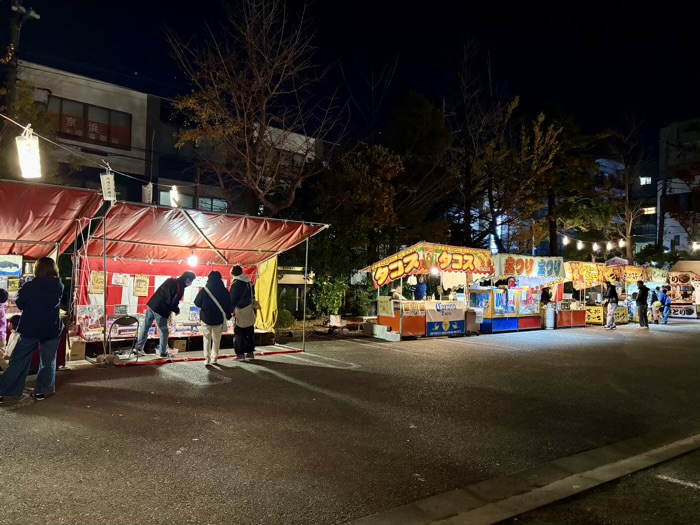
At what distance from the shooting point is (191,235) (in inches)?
453

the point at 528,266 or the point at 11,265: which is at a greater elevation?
the point at 528,266

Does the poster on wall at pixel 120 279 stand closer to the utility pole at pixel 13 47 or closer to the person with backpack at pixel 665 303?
the utility pole at pixel 13 47

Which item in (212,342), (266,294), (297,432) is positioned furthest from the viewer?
(266,294)

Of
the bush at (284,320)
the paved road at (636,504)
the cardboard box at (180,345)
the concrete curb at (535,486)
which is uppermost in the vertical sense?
the bush at (284,320)

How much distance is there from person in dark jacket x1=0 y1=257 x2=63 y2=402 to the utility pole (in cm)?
988

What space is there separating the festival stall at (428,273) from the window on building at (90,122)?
13.9m

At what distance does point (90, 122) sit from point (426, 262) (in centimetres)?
1612

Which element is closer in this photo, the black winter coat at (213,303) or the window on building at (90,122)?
the black winter coat at (213,303)

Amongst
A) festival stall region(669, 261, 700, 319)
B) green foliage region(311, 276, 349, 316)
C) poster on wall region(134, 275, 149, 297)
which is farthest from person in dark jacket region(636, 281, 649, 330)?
poster on wall region(134, 275, 149, 297)

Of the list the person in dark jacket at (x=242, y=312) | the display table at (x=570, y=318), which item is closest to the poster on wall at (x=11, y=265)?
the person in dark jacket at (x=242, y=312)

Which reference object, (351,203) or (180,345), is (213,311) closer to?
(180,345)

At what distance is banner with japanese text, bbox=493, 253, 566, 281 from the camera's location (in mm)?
17969

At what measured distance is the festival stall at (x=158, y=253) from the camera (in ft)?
34.6

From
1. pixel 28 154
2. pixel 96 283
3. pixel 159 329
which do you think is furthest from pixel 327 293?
pixel 28 154
